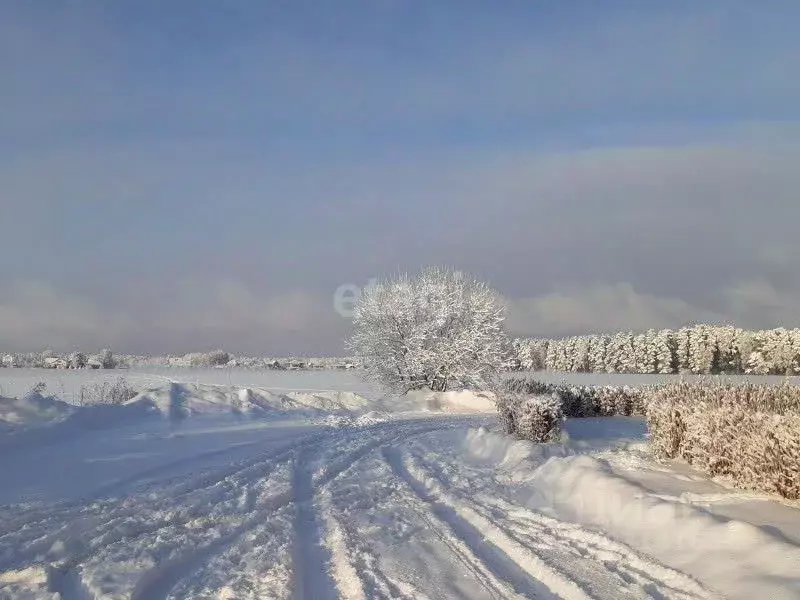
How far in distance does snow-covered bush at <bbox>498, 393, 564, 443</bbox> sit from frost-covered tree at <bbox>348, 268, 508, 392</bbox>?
2170cm

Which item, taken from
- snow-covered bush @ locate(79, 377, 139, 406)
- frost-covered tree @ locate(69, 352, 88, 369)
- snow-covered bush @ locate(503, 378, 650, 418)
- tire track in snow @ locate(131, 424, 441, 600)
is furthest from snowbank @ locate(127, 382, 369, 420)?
frost-covered tree @ locate(69, 352, 88, 369)

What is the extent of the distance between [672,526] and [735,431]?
2423mm

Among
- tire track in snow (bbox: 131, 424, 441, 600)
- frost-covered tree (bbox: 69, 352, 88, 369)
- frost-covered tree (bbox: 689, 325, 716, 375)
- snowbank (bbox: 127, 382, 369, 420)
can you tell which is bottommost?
tire track in snow (bbox: 131, 424, 441, 600)

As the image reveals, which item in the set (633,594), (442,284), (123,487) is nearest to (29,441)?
(123,487)

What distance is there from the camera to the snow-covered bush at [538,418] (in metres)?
16.3

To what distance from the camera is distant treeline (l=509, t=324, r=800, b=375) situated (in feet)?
299

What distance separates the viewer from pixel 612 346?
10881 centimetres

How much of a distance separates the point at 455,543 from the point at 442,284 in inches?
1353

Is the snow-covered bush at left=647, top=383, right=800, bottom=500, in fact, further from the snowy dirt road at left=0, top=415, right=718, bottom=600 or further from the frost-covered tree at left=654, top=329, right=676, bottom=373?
the frost-covered tree at left=654, top=329, right=676, bottom=373

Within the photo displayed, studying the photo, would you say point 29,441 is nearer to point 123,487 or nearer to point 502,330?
point 123,487

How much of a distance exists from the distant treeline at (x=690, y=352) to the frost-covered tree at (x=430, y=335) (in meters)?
44.9

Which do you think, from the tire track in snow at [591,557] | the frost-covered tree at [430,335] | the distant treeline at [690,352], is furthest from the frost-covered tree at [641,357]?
the tire track in snow at [591,557]

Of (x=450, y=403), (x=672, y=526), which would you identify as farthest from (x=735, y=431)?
(x=450, y=403)

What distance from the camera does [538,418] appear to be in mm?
16375
